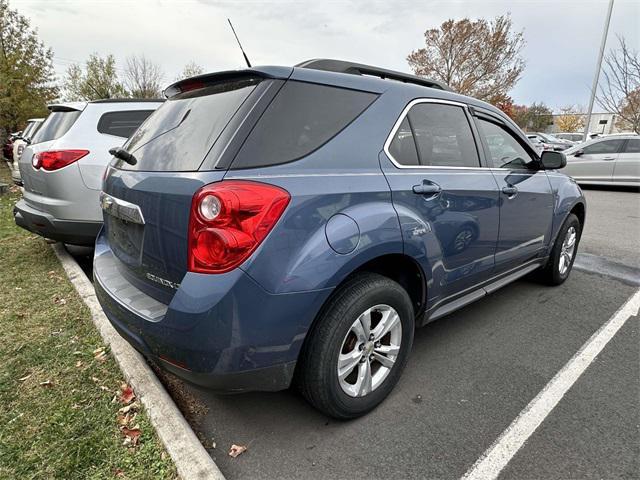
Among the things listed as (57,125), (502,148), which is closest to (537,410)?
(502,148)

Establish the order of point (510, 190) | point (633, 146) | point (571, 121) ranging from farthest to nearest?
point (571, 121), point (633, 146), point (510, 190)

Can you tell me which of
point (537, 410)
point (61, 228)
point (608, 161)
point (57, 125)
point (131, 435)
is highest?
point (57, 125)

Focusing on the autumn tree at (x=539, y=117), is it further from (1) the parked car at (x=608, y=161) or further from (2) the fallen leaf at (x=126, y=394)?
(2) the fallen leaf at (x=126, y=394)

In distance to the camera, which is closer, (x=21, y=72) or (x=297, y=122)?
(x=297, y=122)

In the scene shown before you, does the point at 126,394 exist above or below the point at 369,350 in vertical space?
below

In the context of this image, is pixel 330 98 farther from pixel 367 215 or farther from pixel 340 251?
pixel 340 251

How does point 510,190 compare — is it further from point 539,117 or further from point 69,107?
point 539,117

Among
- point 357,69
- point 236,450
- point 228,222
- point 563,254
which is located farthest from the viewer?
point 563,254

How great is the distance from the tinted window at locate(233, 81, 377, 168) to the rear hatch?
0.23 feet

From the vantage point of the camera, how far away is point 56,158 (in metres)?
3.88

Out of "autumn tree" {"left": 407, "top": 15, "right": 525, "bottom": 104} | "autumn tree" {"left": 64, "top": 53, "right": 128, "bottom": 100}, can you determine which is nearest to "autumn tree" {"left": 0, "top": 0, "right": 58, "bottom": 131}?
"autumn tree" {"left": 64, "top": 53, "right": 128, "bottom": 100}

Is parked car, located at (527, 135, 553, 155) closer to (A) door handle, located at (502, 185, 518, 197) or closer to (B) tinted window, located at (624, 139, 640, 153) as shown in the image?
(A) door handle, located at (502, 185, 518, 197)

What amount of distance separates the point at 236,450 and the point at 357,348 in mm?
804

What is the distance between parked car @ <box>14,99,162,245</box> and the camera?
3.90m
